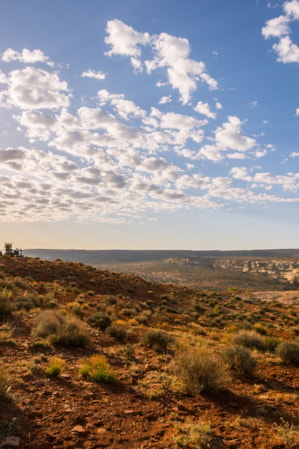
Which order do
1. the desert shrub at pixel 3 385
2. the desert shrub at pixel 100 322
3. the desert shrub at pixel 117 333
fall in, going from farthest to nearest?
the desert shrub at pixel 100 322 < the desert shrub at pixel 117 333 < the desert shrub at pixel 3 385

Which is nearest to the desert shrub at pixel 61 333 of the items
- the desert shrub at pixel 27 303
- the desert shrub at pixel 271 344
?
the desert shrub at pixel 27 303

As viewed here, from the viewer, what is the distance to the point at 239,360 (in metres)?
9.55

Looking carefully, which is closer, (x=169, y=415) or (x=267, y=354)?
(x=169, y=415)

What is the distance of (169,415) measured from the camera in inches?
243

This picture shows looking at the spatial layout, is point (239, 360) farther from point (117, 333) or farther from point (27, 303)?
point (27, 303)

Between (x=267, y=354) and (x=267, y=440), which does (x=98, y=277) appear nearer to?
(x=267, y=354)

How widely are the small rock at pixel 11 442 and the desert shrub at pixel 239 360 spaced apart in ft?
22.4

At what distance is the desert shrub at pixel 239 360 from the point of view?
9461 millimetres

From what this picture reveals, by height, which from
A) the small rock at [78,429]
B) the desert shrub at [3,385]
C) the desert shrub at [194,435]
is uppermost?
the desert shrub at [3,385]

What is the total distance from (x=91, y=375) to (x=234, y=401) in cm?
370

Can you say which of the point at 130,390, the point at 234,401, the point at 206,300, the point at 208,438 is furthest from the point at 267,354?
the point at 206,300

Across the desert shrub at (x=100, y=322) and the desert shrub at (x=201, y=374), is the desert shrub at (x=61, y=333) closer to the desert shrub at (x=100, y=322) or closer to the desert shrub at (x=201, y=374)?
the desert shrub at (x=100, y=322)

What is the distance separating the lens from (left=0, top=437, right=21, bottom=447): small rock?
15.3 feet

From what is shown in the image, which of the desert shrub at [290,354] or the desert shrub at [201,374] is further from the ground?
the desert shrub at [201,374]
